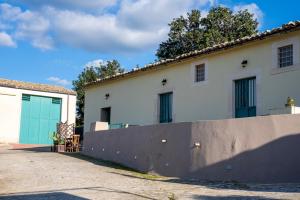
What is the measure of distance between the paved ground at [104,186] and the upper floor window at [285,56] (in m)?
5.03

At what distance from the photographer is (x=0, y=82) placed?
92.0ft

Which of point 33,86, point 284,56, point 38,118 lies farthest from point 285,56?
point 33,86

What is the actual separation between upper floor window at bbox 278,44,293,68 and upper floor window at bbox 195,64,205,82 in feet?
11.7

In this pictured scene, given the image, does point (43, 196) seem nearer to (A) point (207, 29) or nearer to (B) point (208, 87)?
(B) point (208, 87)

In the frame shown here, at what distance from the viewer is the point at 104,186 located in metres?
10.8

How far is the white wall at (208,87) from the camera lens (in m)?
14.0

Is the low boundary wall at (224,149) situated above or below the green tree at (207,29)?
below

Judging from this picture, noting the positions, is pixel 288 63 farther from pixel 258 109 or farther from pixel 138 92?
pixel 138 92

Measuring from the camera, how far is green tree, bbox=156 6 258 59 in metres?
32.0

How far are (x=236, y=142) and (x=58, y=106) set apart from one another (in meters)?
20.3

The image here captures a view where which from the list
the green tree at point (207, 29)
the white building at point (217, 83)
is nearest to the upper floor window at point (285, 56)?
the white building at point (217, 83)

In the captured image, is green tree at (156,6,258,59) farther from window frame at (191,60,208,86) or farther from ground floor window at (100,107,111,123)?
window frame at (191,60,208,86)

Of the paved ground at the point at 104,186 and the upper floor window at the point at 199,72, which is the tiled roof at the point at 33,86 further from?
the upper floor window at the point at 199,72

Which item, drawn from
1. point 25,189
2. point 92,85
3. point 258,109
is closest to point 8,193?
point 25,189
